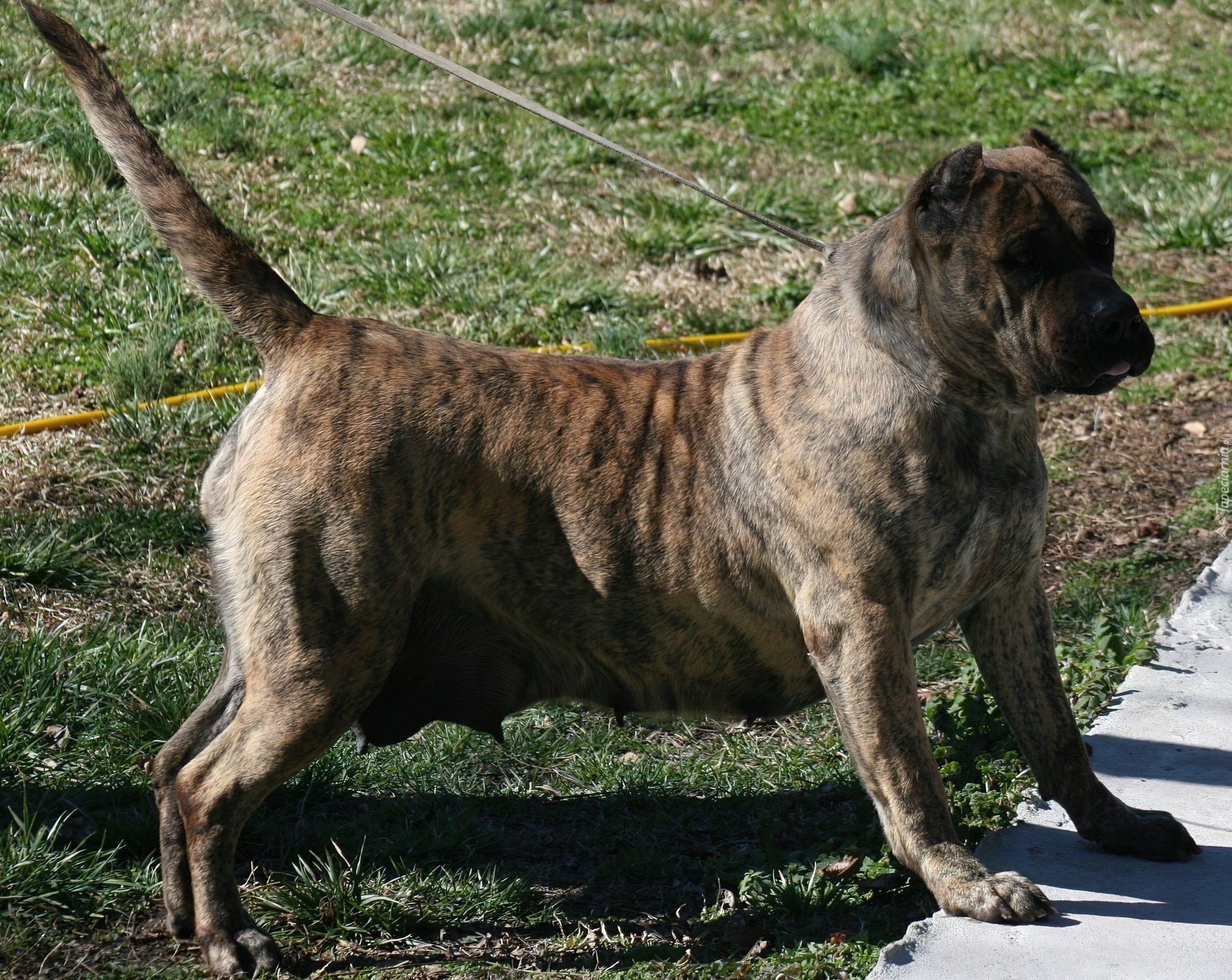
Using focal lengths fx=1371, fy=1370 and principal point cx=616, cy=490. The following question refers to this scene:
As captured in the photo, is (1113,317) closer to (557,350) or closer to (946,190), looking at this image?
(946,190)

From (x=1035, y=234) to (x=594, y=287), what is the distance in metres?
3.99

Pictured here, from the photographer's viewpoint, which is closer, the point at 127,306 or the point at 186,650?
the point at 186,650

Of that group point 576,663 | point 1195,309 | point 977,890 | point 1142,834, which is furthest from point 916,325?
point 1195,309

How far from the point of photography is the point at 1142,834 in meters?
3.76

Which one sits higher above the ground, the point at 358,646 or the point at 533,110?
the point at 533,110

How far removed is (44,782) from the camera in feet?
13.6

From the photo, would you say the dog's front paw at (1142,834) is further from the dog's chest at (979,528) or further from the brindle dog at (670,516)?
the dog's chest at (979,528)

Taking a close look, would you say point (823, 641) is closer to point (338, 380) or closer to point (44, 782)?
point (338, 380)

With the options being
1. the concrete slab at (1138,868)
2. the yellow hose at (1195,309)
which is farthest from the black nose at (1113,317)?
the yellow hose at (1195,309)

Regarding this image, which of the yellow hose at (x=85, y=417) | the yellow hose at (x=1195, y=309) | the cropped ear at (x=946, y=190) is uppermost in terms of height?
the cropped ear at (x=946, y=190)

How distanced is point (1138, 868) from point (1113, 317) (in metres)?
1.53

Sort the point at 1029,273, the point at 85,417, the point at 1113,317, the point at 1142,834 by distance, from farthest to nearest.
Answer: the point at 85,417
the point at 1142,834
the point at 1029,273
the point at 1113,317

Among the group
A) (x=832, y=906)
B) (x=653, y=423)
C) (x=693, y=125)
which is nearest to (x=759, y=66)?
(x=693, y=125)

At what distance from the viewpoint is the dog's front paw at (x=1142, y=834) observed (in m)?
3.75
